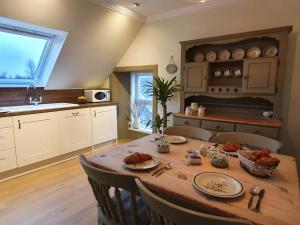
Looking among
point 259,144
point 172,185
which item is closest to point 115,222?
point 172,185

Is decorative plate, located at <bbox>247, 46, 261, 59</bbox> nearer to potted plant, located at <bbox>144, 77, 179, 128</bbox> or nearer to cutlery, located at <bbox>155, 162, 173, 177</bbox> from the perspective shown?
potted plant, located at <bbox>144, 77, 179, 128</bbox>

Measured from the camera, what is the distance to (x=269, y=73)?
2393 mm

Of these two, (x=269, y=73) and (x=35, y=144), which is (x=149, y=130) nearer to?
(x=35, y=144)

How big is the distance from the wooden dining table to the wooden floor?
882 mm

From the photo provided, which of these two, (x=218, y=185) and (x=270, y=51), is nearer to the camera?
(x=218, y=185)

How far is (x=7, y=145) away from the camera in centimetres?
254

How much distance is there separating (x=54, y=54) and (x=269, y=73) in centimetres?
303

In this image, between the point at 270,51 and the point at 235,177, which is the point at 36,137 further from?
the point at 270,51

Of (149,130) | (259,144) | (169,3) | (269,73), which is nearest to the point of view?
(259,144)

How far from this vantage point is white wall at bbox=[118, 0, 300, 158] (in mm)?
2471

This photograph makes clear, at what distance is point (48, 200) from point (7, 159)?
0.88m

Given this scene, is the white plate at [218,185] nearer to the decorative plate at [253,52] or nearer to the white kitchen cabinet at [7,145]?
the decorative plate at [253,52]

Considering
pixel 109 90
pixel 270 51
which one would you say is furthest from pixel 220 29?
pixel 109 90

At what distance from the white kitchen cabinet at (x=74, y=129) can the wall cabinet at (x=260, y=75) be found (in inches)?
98.7
